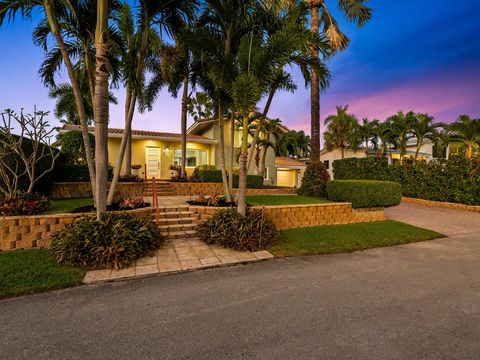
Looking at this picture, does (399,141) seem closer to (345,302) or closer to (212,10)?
(212,10)

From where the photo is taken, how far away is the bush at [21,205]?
5570mm

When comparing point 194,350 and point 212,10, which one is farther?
point 212,10

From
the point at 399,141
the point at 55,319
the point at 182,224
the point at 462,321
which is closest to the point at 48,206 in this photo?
the point at 182,224

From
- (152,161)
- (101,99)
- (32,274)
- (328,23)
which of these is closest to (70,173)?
(152,161)

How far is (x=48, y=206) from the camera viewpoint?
670cm

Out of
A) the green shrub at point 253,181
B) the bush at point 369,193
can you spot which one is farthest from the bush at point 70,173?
the bush at point 369,193

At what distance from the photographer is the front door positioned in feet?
56.2

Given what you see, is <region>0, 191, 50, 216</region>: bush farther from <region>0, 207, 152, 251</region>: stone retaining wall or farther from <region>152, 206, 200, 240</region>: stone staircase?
<region>152, 206, 200, 240</region>: stone staircase

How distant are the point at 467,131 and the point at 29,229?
24381 mm

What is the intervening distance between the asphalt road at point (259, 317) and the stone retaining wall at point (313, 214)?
3.03 meters

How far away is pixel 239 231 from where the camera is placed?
579cm

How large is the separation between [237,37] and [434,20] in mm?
12667

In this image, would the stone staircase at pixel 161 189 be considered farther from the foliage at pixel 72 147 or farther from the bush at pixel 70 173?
the foliage at pixel 72 147

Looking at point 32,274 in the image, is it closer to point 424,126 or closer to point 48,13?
point 48,13
